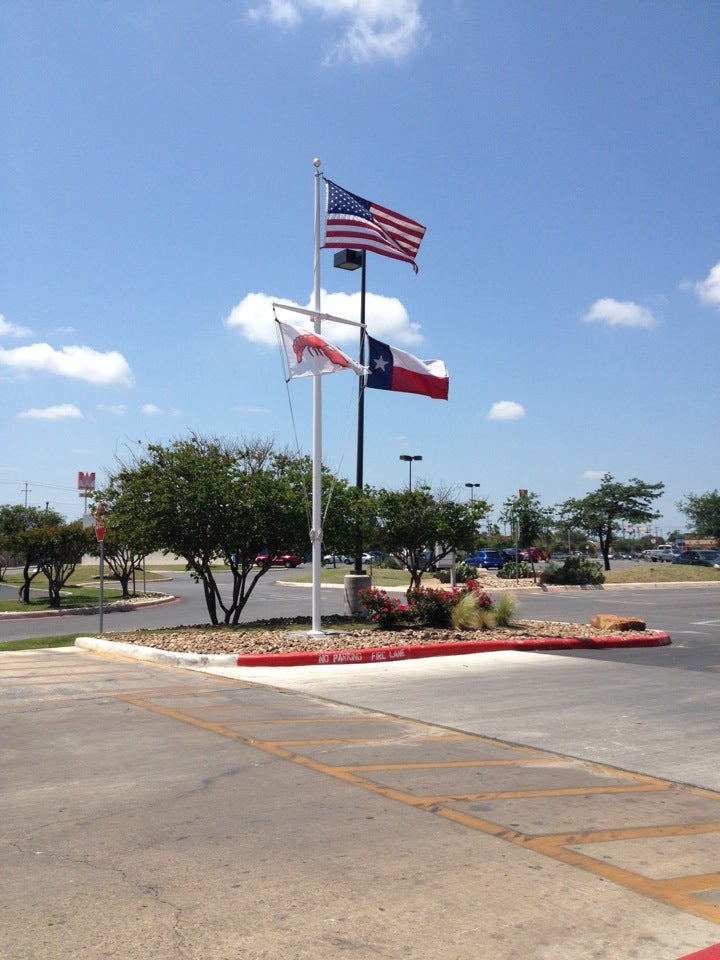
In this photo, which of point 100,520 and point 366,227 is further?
point 100,520

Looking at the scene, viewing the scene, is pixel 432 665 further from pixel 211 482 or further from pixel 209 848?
pixel 209 848

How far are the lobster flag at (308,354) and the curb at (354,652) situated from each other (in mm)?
4554

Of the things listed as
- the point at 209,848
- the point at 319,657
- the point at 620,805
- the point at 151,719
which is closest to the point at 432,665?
the point at 319,657

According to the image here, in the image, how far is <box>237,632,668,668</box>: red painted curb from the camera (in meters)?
13.9

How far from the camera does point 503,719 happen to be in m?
9.75

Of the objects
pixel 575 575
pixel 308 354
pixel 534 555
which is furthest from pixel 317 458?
pixel 534 555

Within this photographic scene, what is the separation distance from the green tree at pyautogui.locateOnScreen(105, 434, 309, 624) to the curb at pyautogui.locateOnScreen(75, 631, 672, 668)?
2.49 m

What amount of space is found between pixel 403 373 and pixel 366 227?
8.86 ft

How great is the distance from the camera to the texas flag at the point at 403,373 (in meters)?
16.2

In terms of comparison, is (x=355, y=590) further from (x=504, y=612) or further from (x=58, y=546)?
(x=58, y=546)

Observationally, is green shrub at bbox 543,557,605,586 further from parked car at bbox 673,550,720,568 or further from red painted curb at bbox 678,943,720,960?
red painted curb at bbox 678,943,720,960

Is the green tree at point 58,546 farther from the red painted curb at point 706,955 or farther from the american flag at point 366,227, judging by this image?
the red painted curb at point 706,955

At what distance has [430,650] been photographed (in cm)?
1492

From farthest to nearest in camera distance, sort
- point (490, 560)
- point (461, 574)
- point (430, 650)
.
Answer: point (490, 560), point (461, 574), point (430, 650)
